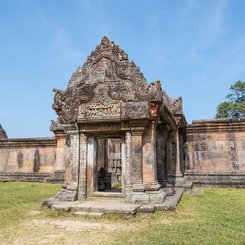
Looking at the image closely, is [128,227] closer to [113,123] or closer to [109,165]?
[113,123]

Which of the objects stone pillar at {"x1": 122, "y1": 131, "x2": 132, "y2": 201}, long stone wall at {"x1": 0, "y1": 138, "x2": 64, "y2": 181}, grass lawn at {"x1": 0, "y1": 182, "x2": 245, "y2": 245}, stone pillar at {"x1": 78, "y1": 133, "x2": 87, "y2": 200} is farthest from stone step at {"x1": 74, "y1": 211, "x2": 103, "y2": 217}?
long stone wall at {"x1": 0, "y1": 138, "x2": 64, "y2": 181}

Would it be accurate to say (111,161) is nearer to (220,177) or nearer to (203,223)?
(220,177)

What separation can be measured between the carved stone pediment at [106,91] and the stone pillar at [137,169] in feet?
1.88

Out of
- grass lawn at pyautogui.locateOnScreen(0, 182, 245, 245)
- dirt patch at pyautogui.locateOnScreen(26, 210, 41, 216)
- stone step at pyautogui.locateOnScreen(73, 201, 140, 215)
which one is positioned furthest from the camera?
dirt patch at pyautogui.locateOnScreen(26, 210, 41, 216)

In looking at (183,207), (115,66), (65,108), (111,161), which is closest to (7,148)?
(111,161)

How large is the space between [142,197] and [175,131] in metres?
5.61

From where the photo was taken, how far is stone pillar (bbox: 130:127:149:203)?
7516 millimetres

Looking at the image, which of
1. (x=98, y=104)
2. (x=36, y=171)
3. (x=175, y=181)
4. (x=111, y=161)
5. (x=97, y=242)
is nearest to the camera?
(x=97, y=242)

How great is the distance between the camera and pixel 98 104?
331 inches

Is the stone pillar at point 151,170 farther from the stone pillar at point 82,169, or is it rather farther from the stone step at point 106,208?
the stone pillar at point 82,169

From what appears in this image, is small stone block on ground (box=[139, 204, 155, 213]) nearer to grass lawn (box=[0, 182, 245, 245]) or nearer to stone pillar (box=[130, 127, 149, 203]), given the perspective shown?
grass lawn (box=[0, 182, 245, 245])

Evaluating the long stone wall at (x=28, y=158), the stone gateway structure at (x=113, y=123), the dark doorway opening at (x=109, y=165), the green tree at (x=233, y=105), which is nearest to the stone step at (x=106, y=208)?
the stone gateway structure at (x=113, y=123)

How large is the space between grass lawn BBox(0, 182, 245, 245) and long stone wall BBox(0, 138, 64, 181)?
10.2 m

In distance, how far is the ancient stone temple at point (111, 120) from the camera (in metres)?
7.88
